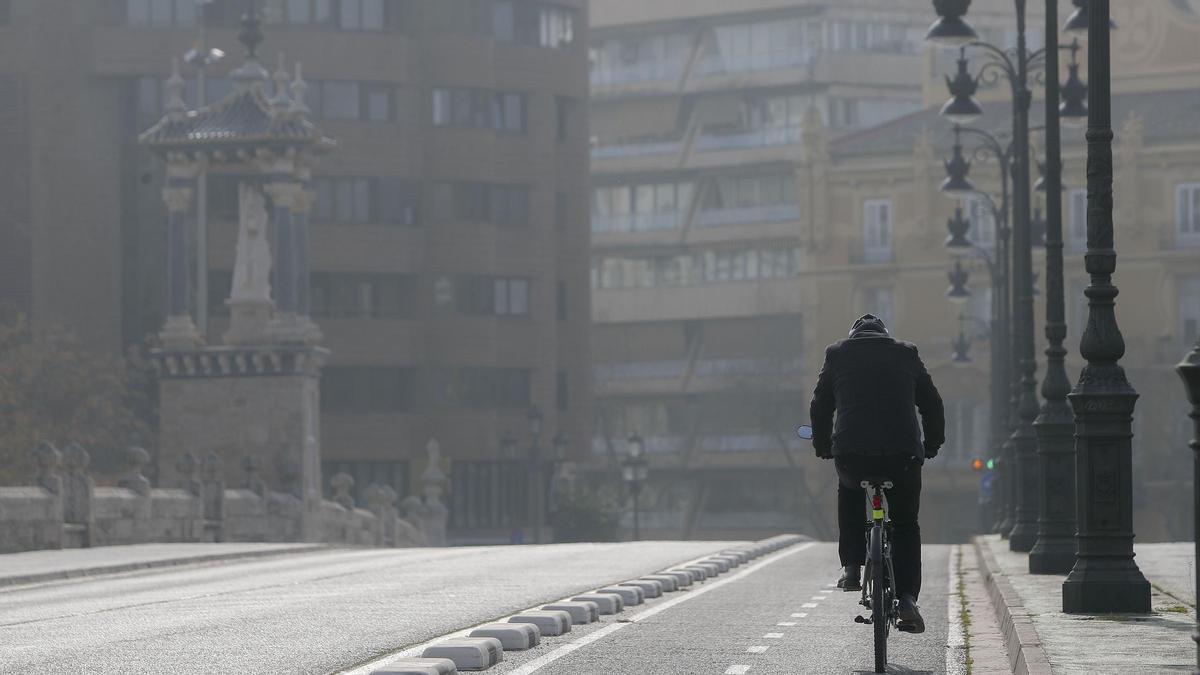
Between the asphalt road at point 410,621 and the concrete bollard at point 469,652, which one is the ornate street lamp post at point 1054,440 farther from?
the concrete bollard at point 469,652

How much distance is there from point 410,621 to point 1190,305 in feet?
214

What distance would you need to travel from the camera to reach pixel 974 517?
80.8m

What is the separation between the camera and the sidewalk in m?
12.2

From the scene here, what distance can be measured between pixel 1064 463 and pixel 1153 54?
221 ft

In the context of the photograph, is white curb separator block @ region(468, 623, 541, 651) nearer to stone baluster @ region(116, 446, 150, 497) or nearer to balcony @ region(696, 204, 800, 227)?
stone baluster @ region(116, 446, 150, 497)

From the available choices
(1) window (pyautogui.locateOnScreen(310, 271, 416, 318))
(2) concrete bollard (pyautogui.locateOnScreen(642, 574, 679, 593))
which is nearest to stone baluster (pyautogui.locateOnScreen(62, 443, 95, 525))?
(2) concrete bollard (pyautogui.locateOnScreen(642, 574, 679, 593))

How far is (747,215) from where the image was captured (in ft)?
328

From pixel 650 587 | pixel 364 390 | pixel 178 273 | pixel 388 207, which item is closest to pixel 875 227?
pixel 388 207

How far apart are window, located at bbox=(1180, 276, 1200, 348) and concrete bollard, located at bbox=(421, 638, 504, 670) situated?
67284mm

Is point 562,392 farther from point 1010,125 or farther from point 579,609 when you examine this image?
point 579,609

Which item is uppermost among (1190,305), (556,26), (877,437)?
(556,26)

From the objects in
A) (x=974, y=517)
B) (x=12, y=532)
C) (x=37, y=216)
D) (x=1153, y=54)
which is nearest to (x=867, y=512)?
(x=12, y=532)

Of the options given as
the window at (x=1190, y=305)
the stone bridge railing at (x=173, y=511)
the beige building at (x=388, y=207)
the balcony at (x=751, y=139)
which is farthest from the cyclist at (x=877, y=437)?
the balcony at (x=751, y=139)

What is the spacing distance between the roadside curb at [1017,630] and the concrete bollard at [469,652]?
2.80 metres
